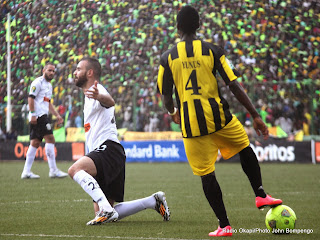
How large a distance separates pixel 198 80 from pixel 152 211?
9.21ft

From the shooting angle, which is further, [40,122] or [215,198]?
[40,122]

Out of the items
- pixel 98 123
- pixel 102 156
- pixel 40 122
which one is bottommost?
pixel 102 156

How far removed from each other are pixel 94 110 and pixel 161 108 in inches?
489

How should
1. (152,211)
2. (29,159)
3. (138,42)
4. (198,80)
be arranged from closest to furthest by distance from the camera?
(198,80)
(152,211)
(29,159)
(138,42)

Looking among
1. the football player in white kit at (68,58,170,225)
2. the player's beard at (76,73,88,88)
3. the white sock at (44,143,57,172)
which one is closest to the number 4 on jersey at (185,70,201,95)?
the football player in white kit at (68,58,170,225)

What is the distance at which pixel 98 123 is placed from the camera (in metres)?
6.41

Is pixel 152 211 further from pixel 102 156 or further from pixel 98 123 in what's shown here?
pixel 98 123

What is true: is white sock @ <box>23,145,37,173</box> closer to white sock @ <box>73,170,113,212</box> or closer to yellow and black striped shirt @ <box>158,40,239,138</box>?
white sock @ <box>73,170,113,212</box>

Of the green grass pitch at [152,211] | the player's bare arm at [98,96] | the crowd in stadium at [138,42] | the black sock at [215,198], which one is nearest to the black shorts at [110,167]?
the green grass pitch at [152,211]

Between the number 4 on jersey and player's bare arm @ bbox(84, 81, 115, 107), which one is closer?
the number 4 on jersey

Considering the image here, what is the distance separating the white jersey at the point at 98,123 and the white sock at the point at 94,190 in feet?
1.51

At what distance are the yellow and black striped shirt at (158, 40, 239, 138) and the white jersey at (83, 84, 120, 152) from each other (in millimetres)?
1225

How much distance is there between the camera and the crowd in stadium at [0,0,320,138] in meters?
19.9

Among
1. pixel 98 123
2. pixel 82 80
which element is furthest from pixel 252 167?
pixel 82 80
